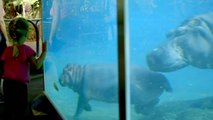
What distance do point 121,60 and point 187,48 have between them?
0.44 metres

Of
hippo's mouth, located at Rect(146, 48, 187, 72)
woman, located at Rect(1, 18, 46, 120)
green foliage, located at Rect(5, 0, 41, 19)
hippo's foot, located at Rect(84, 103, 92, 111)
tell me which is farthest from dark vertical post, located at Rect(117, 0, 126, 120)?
green foliage, located at Rect(5, 0, 41, 19)

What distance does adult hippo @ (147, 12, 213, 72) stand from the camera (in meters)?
2.40

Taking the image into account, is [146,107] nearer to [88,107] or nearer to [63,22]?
[88,107]

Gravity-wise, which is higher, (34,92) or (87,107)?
(87,107)

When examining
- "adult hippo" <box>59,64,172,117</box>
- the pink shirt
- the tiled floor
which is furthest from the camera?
the tiled floor

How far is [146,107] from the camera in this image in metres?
2.52

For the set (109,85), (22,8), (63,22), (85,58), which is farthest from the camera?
(22,8)

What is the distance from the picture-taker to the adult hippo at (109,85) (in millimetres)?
2512

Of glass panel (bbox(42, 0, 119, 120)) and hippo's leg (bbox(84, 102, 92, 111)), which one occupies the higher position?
glass panel (bbox(42, 0, 119, 120))

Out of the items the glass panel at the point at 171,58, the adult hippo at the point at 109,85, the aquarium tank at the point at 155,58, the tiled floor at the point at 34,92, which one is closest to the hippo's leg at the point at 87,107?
the adult hippo at the point at 109,85

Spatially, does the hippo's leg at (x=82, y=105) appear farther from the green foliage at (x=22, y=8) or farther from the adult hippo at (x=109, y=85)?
the green foliage at (x=22, y=8)

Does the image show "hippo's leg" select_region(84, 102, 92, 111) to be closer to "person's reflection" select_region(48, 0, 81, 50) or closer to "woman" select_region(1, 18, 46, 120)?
"person's reflection" select_region(48, 0, 81, 50)

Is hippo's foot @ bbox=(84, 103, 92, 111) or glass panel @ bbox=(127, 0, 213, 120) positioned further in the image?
hippo's foot @ bbox=(84, 103, 92, 111)

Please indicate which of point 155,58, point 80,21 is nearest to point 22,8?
point 80,21
